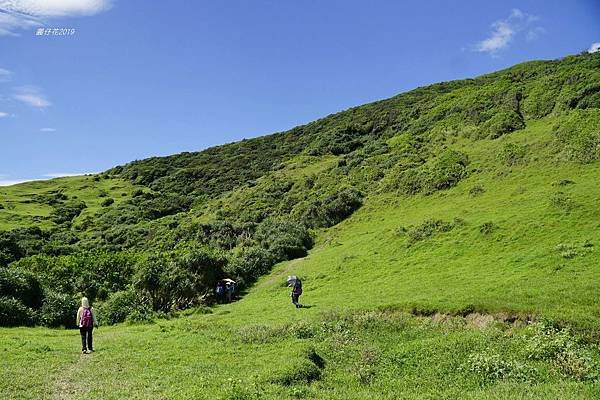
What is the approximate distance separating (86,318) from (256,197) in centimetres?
6485

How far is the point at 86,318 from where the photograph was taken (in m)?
23.1

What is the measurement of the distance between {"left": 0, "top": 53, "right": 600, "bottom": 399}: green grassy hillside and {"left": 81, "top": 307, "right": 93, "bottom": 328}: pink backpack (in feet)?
4.44

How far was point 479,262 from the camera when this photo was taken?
3481cm

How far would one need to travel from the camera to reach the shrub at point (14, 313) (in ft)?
112

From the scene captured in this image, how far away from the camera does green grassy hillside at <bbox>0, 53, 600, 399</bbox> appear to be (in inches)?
703

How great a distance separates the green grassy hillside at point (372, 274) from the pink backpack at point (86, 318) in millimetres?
1354

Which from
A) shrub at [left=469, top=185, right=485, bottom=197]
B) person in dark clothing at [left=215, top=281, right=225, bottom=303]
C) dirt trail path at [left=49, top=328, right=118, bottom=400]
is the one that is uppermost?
shrub at [left=469, top=185, right=485, bottom=197]

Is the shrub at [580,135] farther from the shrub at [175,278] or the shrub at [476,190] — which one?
the shrub at [175,278]

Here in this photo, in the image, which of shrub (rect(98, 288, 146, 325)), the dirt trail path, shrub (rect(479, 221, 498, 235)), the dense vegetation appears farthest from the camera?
the dense vegetation

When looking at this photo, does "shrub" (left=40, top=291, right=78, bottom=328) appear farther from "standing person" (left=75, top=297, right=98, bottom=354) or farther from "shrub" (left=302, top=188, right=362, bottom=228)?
"shrub" (left=302, top=188, right=362, bottom=228)

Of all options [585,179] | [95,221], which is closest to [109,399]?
[585,179]

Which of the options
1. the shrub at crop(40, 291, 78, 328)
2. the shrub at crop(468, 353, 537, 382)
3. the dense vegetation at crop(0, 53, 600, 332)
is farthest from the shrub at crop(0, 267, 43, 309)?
the shrub at crop(468, 353, 537, 382)

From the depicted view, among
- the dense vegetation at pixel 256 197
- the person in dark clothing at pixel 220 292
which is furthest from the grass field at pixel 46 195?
the person in dark clothing at pixel 220 292

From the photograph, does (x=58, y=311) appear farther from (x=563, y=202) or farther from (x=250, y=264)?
(x=563, y=202)
